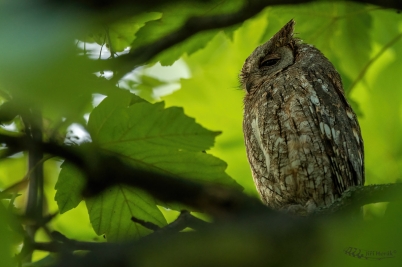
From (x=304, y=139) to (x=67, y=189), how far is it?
173 cm

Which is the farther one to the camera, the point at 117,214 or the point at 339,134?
Answer: the point at 339,134

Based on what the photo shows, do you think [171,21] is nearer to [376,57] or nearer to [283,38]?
[376,57]

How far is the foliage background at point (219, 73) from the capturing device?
1.28 ft

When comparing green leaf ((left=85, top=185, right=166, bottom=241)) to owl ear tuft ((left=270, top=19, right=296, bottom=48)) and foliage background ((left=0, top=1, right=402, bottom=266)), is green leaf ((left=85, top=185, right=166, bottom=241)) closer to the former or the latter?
foliage background ((left=0, top=1, right=402, bottom=266))

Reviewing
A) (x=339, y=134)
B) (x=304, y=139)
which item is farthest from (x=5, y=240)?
(x=339, y=134)

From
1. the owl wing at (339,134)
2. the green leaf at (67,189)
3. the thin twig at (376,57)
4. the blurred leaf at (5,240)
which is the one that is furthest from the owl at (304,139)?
the blurred leaf at (5,240)

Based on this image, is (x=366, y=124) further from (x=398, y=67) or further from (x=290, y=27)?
(x=290, y=27)

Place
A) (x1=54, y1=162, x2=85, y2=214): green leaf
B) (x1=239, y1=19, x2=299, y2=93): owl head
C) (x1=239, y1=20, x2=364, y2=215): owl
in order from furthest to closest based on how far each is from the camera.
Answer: (x1=239, y1=19, x2=299, y2=93): owl head → (x1=239, y1=20, x2=364, y2=215): owl → (x1=54, y1=162, x2=85, y2=214): green leaf

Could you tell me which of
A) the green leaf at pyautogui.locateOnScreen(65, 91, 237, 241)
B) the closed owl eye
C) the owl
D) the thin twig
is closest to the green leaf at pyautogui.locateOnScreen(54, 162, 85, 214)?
the green leaf at pyautogui.locateOnScreen(65, 91, 237, 241)

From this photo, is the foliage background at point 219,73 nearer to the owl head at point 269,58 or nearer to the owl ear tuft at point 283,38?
the owl head at point 269,58

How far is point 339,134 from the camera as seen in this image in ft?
9.00

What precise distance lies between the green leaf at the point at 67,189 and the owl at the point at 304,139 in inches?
58.6

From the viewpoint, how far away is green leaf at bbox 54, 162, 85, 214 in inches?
46.3

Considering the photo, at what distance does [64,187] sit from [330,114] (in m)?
1.92
